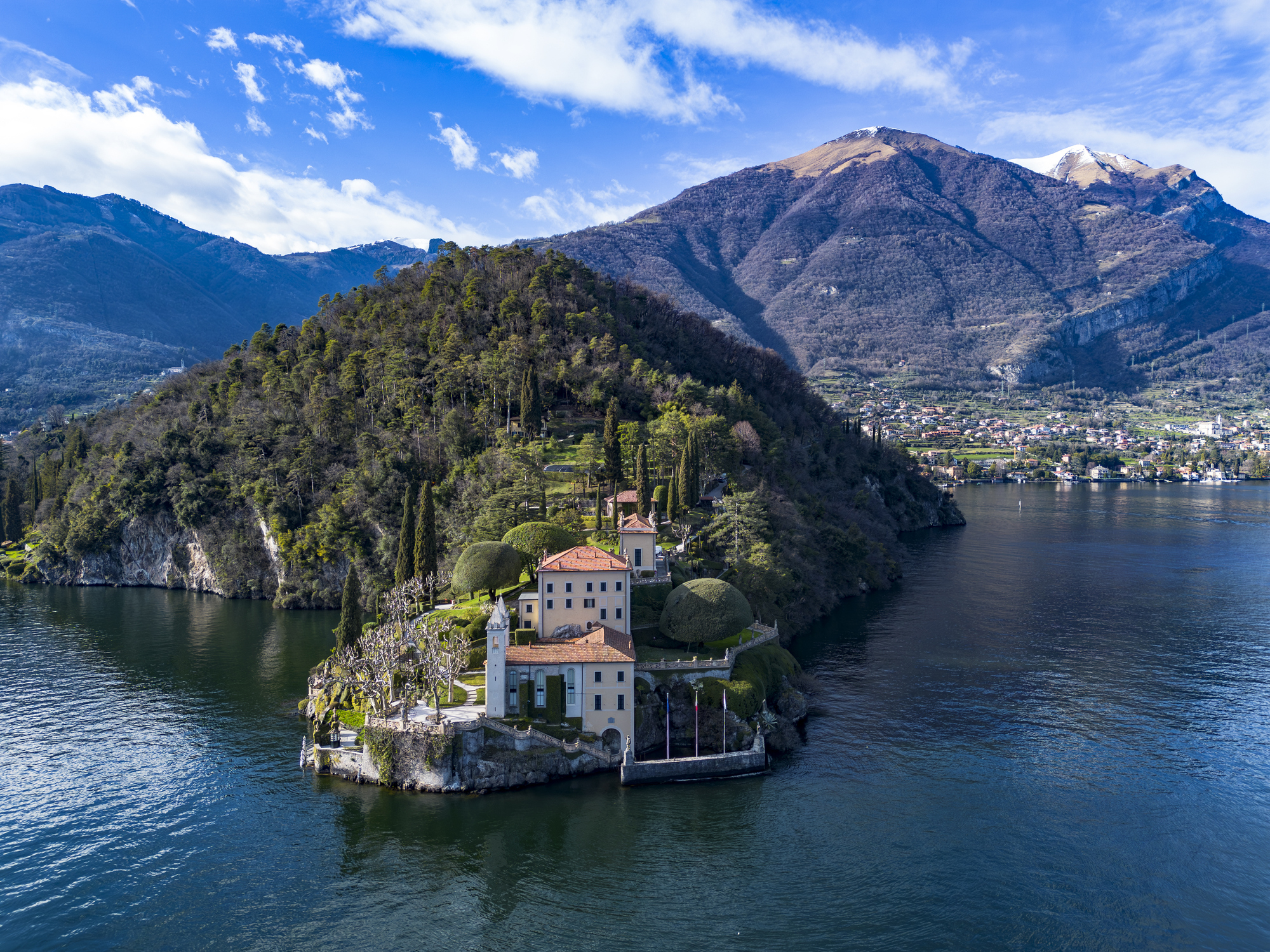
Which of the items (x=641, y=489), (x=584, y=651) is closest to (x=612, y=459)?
(x=641, y=489)

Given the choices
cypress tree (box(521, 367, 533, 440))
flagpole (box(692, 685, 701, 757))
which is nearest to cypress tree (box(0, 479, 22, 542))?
cypress tree (box(521, 367, 533, 440))

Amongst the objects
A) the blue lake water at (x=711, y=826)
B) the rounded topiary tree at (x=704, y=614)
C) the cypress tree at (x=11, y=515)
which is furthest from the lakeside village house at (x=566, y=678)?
the cypress tree at (x=11, y=515)

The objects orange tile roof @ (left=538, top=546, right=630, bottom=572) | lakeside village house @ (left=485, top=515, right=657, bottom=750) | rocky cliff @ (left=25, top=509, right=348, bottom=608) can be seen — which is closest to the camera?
lakeside village house @ (left=485, top=515, right=657, bottom=750)

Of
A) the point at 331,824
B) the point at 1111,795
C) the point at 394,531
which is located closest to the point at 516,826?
the point at 331,824

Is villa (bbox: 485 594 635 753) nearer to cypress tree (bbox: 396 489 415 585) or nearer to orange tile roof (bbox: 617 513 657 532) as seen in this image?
orange tile roof (bbox: 617 513 657 532)

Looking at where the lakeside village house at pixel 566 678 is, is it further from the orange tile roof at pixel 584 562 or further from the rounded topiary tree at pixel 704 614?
the rounded topiary tree at pixel 704 614

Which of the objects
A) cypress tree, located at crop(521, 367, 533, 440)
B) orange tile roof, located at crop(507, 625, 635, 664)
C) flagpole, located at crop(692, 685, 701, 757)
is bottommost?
flagpole, located at crop(692, 685, 701, 757)

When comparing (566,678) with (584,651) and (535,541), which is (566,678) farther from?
(535,541)
